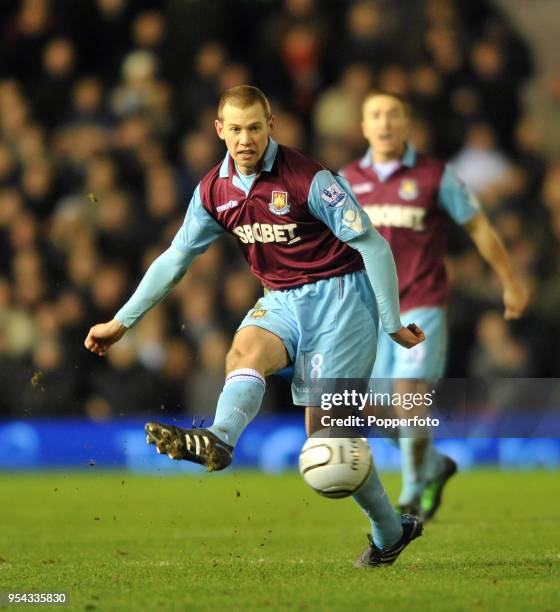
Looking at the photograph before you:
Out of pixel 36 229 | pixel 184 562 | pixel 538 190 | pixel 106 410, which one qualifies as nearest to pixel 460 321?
pixel 538 190

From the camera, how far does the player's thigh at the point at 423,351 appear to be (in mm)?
9055

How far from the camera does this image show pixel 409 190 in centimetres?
900

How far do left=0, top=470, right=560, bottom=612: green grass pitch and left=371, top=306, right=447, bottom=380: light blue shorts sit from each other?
97 centimetres

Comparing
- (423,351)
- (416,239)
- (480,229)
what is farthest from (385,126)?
(423,351)

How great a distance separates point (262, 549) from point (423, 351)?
2102 mm

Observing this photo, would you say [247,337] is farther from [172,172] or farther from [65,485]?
[172,172]

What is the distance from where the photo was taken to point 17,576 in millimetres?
6383

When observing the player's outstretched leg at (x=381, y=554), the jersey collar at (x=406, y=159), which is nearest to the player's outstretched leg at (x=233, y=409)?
the player's outstretched leg at (x=381, y=554)

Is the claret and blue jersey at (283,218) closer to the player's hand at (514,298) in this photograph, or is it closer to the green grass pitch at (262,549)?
the green grass pitch at (262,549)

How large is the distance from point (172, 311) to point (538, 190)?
4123 mm

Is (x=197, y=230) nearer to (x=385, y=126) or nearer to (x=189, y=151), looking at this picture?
(x=385, y=126)

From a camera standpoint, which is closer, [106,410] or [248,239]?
[248,239]

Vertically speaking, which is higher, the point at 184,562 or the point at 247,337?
the point at 247,337

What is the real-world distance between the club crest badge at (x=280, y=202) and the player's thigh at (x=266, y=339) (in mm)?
447
